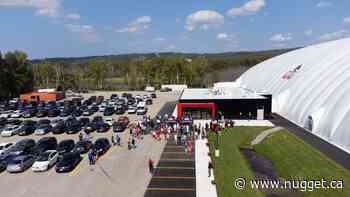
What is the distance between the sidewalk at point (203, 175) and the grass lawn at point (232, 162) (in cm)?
56

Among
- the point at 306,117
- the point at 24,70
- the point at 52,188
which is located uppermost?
the point at 24,70

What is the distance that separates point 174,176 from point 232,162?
6.05 meters

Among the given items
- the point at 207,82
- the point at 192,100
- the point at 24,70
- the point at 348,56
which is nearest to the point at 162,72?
the point at 207,82

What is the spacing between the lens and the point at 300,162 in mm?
26125

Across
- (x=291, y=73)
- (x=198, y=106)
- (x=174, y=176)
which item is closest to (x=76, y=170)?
(x=174, y=176)

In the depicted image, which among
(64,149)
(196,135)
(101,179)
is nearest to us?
(101,179)

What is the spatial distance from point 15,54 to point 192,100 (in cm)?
6735

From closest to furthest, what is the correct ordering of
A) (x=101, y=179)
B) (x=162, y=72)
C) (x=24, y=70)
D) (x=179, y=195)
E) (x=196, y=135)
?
(x=179, y=195), (x=101, y=179), (x=196, y=135), (x=24, y=70), (x=162, y=72)

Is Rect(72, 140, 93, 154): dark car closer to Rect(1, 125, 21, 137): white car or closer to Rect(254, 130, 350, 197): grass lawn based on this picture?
Rect(1, 125, 21, 137): white car

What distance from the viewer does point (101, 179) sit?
23234 mm

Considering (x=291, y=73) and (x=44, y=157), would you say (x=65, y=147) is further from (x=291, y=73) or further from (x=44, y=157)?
(x=291, y=73)

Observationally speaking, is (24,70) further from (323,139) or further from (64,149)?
(323,139)

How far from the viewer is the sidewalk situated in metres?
20.3

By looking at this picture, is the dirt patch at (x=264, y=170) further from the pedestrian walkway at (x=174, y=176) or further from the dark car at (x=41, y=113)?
the dark car at (x=41, y=113)
